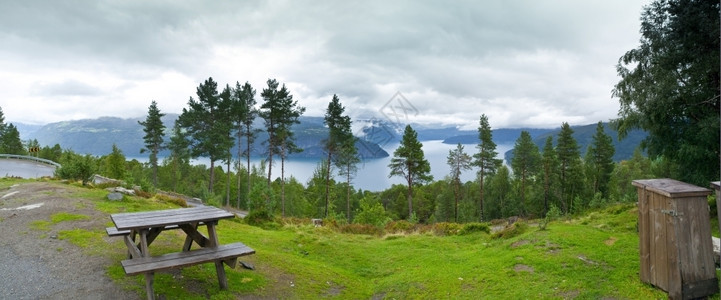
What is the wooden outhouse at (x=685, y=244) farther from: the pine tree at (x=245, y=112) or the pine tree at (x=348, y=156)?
the pine tree at (x=245, y=112)

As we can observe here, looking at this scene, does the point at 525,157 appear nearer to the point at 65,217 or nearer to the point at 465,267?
the point at 465,267

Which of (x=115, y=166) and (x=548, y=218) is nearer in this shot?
(x=548, y=218)

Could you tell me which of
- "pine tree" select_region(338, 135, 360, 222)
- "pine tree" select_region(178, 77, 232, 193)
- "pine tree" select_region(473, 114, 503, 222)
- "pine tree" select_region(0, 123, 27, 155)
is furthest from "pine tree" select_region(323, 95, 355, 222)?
"pine tree" select_region(0, 123, 27, 155)

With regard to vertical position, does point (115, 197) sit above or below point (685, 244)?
below

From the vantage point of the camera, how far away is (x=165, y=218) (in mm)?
6246

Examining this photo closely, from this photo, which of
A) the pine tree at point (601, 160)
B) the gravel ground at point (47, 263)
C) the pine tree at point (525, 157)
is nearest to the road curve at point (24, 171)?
the gravel ground at point (47, 263)

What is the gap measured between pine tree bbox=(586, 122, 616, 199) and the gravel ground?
46.5 meters

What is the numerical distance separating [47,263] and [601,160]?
49203 millimetres

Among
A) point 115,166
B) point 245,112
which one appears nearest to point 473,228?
point 245,112

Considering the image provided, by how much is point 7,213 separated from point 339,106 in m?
24.4

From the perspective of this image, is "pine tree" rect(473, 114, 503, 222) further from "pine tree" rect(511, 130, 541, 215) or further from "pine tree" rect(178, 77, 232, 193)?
"pine tree" rect(178, 77, 232, 193)

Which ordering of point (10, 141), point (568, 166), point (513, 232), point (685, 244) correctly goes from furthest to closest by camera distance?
point (10, 141)
point (568, 166)
point (513, 232)
point (685, 244)

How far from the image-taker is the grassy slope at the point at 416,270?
228 inches

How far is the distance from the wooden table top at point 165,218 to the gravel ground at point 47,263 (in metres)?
1.03
